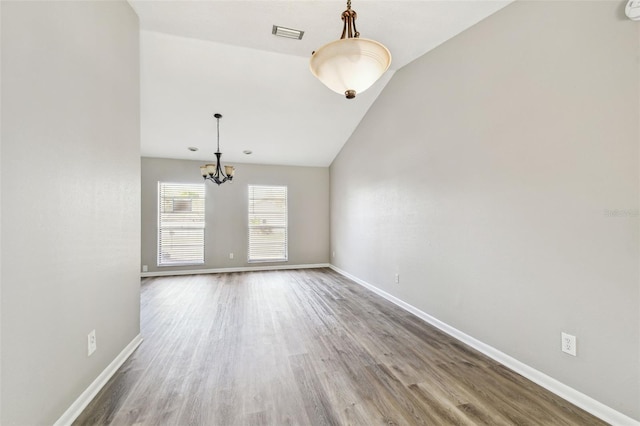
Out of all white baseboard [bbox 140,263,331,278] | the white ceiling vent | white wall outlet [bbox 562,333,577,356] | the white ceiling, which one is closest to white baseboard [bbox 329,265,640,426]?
white wall outlet [bbox 562,333,577,356]

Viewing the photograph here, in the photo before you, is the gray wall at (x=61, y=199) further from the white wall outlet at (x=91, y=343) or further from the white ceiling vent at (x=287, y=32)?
the white ceiling vent at (x=287, y=32)

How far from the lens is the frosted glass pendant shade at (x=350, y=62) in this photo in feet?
4.67

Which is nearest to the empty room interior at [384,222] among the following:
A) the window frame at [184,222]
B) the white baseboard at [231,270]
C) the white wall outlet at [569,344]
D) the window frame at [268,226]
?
the white wall outlet at [569,344]

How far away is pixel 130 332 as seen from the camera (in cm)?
243

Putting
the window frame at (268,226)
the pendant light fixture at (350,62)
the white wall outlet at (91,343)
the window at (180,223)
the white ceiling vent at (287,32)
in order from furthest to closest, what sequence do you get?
the window frame at (268,226), the window at (180,223), the white ceiling vent at (287,32), the white wall outlet at (91,343), the pendant light fixture at (350,62)

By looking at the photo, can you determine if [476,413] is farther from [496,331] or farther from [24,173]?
[24,173]

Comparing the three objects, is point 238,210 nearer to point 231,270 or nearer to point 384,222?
point 231,270

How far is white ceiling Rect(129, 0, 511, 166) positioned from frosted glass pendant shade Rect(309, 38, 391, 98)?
1233mm

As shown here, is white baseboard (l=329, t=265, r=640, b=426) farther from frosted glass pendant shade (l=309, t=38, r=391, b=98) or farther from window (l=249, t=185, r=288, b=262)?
window (l=249, t=185, r=288, b=262)

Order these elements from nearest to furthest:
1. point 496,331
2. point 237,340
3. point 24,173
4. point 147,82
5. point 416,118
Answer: point 24,173 < point 496,331 < point 237,340 < point 416,118 < point 147,82

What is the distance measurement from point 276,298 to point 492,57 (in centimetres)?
388

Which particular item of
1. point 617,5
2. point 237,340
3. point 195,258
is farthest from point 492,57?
point 195,258

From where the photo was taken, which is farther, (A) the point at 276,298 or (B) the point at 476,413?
(A) the point at 276,298

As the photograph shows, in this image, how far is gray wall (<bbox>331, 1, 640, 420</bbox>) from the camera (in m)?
1.61
